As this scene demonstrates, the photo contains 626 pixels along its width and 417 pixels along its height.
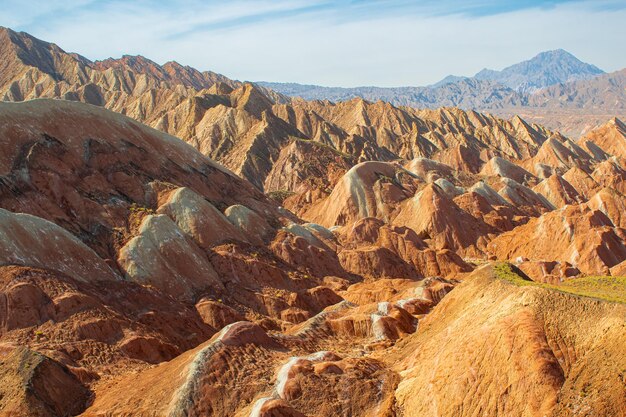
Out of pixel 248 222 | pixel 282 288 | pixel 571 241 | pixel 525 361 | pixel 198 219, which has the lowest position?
pixel 571 241

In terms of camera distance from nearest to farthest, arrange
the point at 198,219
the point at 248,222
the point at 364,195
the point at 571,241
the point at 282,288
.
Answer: the point at 282,288 → the point at 198,219 → the point at 248,222 → the point at 571,241 → the point at 364,195

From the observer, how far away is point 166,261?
4897 cm

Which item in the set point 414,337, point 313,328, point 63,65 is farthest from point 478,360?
point 63,65

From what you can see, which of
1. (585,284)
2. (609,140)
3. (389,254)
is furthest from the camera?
(609,140)

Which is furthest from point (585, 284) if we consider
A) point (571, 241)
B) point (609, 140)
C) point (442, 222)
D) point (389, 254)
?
point (609, 140)

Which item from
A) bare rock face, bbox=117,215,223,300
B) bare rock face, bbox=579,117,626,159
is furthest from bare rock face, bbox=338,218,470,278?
bare rock face, bbox=579,117,626,159

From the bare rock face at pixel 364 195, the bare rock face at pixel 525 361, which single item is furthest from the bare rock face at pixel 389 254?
the bare rock face at pixel 525 361

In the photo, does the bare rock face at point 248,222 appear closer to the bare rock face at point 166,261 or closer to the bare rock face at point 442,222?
the bare rock face at point 166,261

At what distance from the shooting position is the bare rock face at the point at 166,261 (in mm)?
47125

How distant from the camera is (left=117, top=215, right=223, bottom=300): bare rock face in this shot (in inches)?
1855

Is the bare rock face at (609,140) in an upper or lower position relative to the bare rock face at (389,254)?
upper

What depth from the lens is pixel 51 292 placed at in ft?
126

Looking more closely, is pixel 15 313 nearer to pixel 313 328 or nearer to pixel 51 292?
pixel 51 292

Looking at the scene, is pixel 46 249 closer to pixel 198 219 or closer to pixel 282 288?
pixel 198 219
